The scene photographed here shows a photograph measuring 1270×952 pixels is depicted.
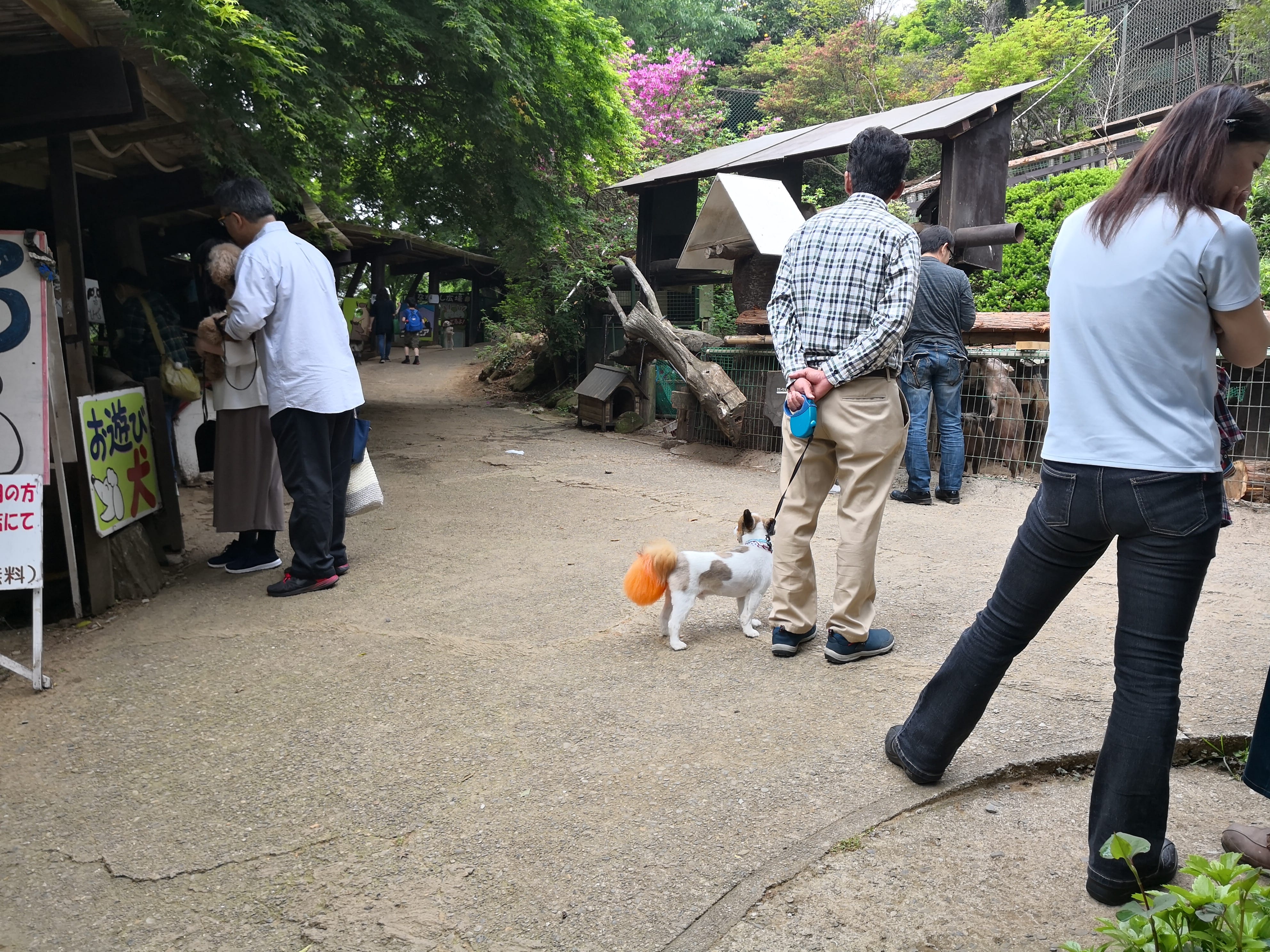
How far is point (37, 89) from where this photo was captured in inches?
173

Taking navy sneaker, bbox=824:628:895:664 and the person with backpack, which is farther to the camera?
the person with backpack

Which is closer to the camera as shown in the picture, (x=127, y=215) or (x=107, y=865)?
(x=107, y=865)

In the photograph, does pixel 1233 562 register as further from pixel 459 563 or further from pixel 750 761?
pixel 459 563

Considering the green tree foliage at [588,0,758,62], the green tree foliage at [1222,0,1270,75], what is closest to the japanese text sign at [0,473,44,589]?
the green tree foliage at [588,0,758,62]

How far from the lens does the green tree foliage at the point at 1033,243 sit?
12.3 m

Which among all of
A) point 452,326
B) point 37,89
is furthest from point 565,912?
point 452,326

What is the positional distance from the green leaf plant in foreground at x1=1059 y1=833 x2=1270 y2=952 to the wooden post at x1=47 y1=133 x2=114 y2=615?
176 inches

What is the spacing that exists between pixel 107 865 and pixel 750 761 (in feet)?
5.98

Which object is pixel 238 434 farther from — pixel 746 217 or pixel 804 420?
pixel 746 217

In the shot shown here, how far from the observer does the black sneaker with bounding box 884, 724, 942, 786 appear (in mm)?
2652

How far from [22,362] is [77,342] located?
563mm

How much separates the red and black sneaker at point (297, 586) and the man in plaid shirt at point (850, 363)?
8.01ft

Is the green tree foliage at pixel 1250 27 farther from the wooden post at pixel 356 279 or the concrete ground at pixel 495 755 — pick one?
the wooden post at pixel 356 279

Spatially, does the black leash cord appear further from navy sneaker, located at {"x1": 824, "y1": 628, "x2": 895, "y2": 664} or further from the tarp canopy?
the tarp canopy
